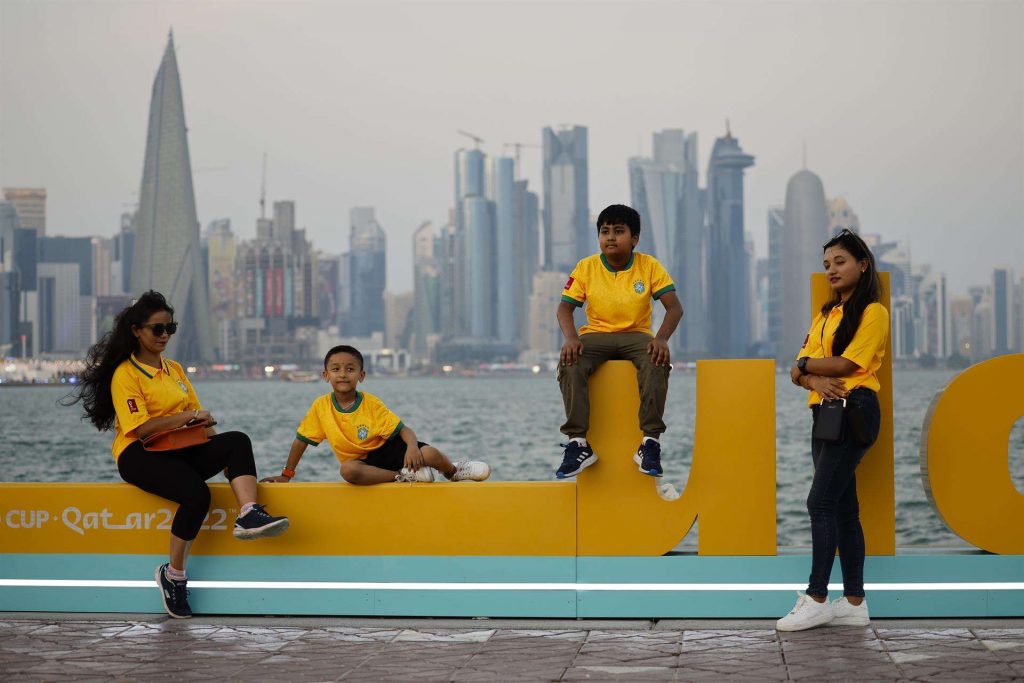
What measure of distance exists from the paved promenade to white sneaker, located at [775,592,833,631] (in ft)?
0.19

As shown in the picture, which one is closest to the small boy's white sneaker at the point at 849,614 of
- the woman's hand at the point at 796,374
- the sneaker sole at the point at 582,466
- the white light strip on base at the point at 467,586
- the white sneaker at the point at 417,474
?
the white light strip on base at the point at 467,586

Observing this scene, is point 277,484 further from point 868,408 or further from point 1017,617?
point 1017,617

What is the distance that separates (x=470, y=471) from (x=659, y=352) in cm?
128

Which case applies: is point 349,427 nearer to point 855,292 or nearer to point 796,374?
point 796,374

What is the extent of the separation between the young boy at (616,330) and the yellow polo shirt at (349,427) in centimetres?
103

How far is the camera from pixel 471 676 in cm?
529

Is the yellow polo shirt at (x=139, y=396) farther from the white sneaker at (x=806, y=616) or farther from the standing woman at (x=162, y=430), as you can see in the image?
the white sneaker at (x=806, y=616)

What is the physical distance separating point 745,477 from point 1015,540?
4.62 feet

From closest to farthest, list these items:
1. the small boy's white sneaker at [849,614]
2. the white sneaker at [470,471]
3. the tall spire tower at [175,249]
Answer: the small boy's white sneaker at [849,614], the white sneaker at [470,471], the tall spire tower at [175,249]

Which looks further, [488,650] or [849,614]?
[849,614]

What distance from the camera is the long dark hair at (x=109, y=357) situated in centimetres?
687

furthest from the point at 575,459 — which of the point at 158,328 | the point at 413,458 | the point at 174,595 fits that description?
the point at 158,328

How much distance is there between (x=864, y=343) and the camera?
615cm

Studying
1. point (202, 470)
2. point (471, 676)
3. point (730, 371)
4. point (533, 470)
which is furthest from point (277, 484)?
point (533, 470)
